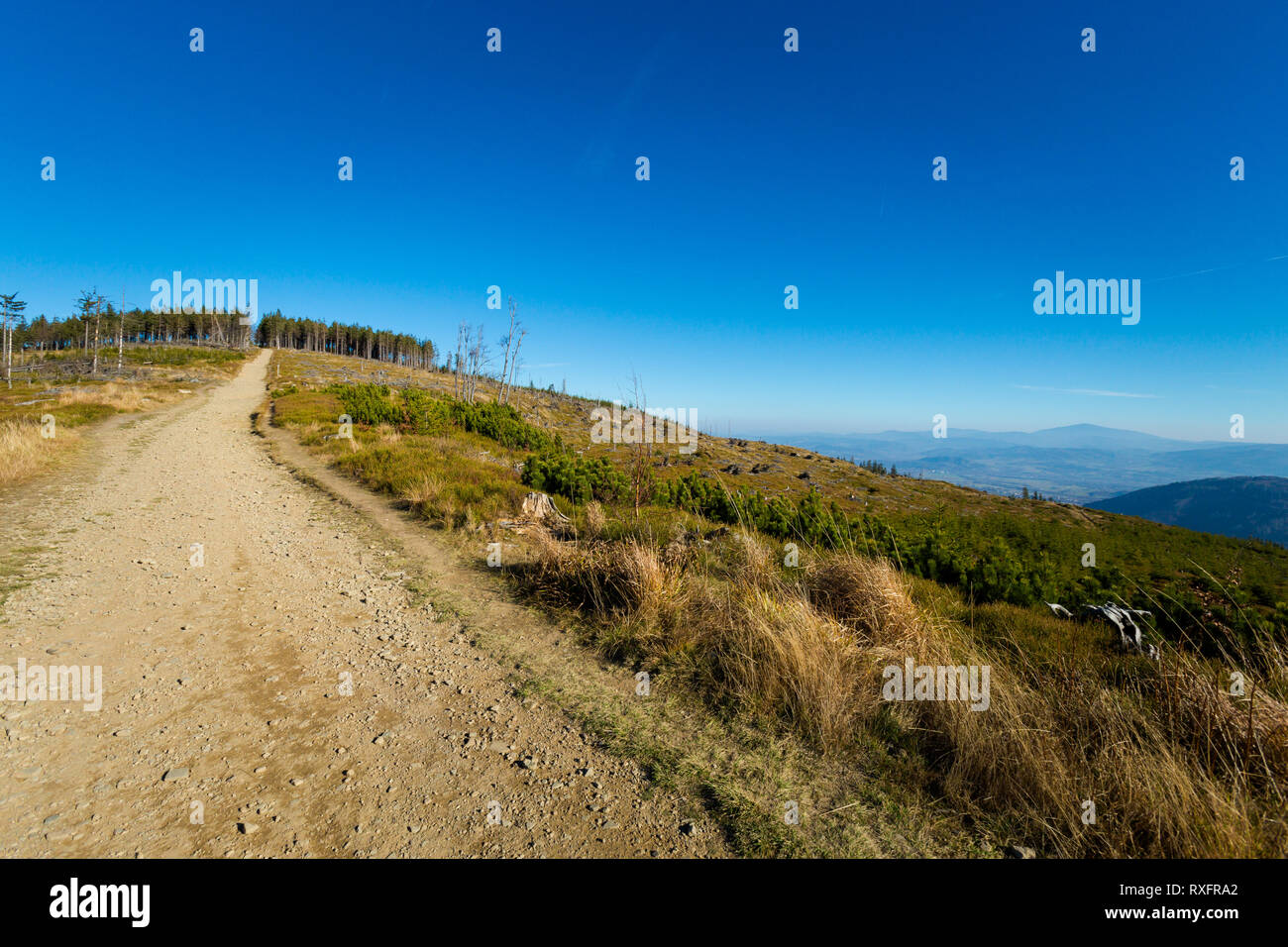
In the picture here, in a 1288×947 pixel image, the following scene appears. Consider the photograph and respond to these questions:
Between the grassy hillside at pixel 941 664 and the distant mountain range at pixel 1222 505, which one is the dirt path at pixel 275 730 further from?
the distant mountain range at pixel 1222 505

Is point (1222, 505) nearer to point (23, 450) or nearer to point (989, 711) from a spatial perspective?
point (989, 711)

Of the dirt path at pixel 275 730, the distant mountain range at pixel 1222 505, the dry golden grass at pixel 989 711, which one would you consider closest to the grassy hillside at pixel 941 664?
the dry golden grass at pixel 989 711

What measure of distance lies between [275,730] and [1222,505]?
155 meters

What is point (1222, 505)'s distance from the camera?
101 meters

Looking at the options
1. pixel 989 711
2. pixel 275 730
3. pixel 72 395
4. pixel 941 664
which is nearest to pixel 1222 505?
pixel 941 664

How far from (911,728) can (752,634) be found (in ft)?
4.06

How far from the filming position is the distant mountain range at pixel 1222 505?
277ft

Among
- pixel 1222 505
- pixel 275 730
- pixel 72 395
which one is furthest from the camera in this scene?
pixel 1222 505

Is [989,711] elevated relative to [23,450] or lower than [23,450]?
lower

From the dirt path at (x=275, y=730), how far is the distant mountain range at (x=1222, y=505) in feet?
358

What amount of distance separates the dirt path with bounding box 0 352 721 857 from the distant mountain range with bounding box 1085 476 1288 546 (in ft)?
358

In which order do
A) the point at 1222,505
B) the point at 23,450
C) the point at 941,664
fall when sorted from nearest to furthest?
1. the point at 941,664
2. the point at 23,450
3. the point at 1222,505

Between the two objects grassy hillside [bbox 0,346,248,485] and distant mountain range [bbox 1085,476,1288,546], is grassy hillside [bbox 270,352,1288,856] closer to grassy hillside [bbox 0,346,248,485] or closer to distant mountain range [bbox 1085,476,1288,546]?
grassy hillside [bbox 0,346,248,485]

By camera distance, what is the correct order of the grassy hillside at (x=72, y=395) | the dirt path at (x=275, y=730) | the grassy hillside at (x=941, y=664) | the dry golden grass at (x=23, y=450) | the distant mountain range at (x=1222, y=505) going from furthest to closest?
the distant mountain range at (x=1222, y=505), the grassy hillside at (x=72, y=395), the dry golden grass at (x=23, y=450), the grassy hillside at (x=941, y=664), the dirt path at (x=275, y=730)
